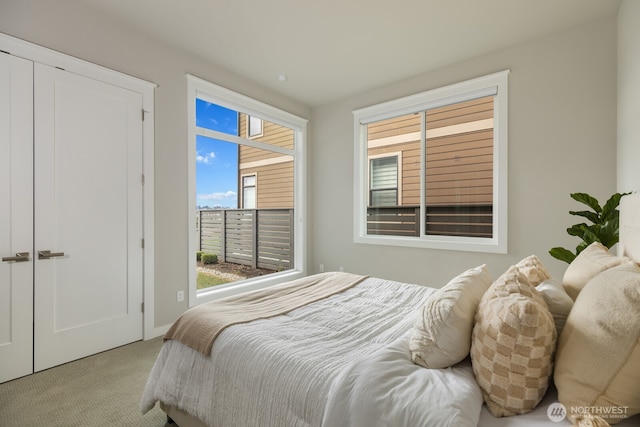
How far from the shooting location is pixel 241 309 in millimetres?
1816

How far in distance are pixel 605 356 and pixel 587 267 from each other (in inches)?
26.7

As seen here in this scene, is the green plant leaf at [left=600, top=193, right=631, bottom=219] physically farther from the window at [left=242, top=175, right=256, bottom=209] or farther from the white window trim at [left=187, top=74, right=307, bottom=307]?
the window at [left=242, top=175, right=256, bottom=209]

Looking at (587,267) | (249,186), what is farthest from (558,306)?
(249,186)

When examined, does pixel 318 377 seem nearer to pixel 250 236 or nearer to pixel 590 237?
pixel 590 237

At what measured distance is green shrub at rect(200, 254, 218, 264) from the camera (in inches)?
146

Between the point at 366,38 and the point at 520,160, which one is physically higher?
the point at 366,38

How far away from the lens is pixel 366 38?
295 centimetres

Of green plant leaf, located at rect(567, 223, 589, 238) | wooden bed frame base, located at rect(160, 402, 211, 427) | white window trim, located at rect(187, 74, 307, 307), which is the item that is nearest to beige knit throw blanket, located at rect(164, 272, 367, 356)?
wooden bed frame base, located at rect(160, 402, 211, 427)

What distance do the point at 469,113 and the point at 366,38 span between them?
151 cm

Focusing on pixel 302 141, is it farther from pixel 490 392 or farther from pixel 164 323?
pixel 490 392

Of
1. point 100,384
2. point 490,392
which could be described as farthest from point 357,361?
point 100,384

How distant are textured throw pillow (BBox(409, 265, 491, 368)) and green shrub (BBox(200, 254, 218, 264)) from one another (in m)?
3.07

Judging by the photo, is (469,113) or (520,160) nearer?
(520,160)

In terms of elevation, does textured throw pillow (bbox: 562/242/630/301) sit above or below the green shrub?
above
